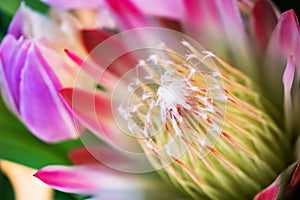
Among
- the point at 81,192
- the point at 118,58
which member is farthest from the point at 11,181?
the point at 118,58

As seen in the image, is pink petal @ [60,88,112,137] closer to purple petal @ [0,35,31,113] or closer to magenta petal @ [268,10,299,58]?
purple petal @ [0,35,31,113]

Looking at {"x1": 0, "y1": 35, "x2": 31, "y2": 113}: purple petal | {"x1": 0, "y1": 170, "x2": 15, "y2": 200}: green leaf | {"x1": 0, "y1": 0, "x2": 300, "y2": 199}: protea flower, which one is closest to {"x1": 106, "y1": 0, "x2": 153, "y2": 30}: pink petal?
{"x1": 0, "y1": 0, "x2": 300, "y2": 199}: protea flower

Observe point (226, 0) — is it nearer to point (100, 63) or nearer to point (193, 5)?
point (193, 5)

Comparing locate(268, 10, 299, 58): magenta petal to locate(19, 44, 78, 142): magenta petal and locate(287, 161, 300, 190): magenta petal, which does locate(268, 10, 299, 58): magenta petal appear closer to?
locate(287, 161, 300, 190): magenta petal

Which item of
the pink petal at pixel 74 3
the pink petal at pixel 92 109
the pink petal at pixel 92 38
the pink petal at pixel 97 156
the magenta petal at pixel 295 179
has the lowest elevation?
the magenta petal at pixel 295 179

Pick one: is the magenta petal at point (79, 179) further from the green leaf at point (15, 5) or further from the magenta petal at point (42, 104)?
the green leaf at point (15, 5)

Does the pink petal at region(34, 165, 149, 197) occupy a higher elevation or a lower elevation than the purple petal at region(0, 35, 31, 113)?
lower

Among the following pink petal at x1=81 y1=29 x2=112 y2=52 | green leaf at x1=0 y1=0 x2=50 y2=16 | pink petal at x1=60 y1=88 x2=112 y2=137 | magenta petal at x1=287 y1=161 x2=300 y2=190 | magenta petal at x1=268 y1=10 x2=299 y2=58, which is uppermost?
green leaf at x1=0 y1=0 x2=50 y2=16

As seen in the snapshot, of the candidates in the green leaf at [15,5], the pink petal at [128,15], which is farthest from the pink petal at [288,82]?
the green leaf at [15,5]
